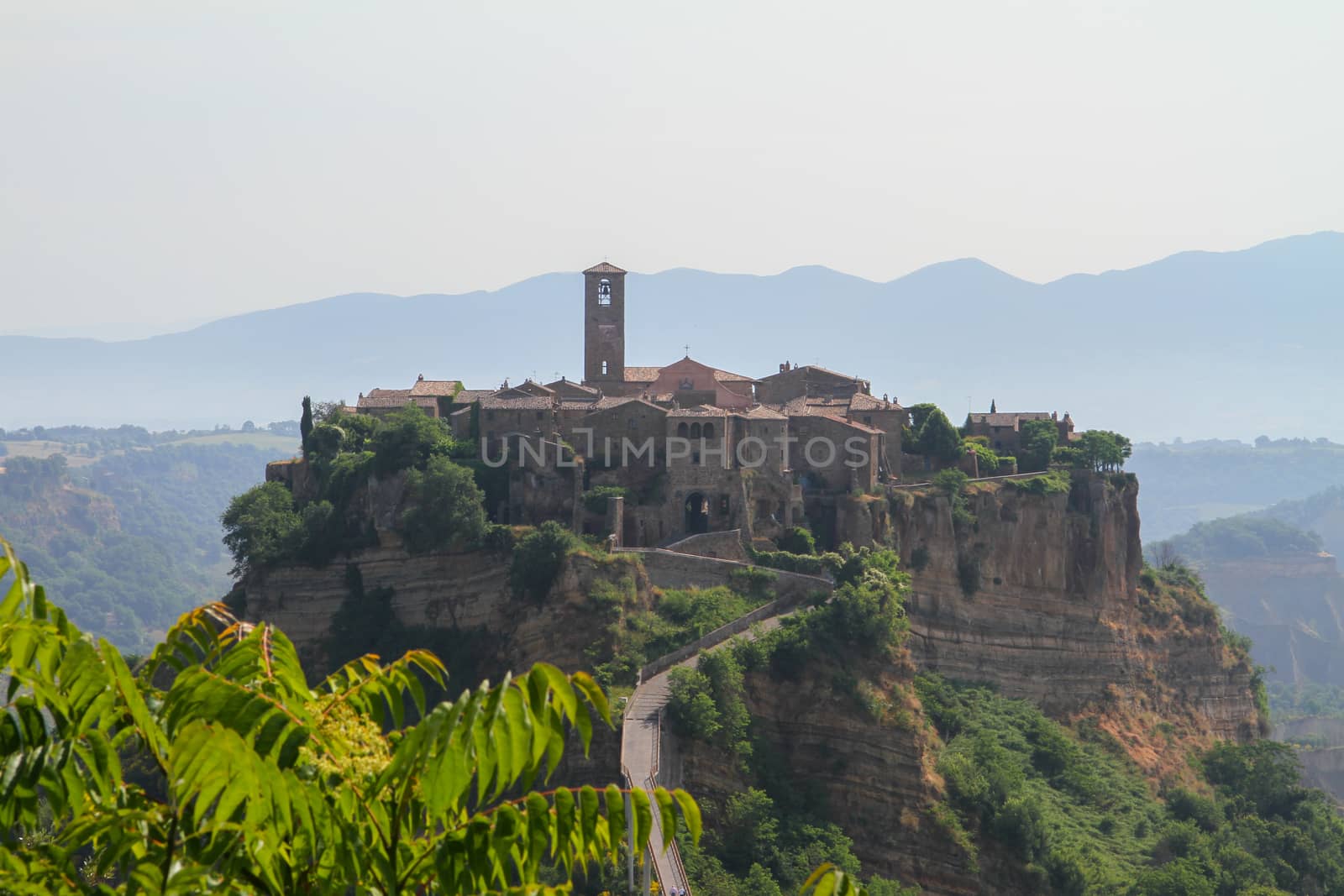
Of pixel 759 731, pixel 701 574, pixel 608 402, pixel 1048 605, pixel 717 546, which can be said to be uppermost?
pixel 608 402

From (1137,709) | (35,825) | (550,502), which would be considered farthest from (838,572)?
(35,825)

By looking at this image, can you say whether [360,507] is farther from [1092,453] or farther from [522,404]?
[1092,453]

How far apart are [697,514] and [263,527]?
17.1m

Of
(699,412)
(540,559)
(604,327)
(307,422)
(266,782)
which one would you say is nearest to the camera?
(266,782)

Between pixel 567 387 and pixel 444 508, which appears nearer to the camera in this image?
pixel 444 508

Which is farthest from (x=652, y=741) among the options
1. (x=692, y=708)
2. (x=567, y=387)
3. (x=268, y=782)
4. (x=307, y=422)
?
(x=268, y=782)

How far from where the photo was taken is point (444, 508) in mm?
57500

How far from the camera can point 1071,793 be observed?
5994cm

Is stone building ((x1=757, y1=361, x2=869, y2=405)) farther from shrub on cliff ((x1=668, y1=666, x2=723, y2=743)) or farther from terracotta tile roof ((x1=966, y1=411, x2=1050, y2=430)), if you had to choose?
shrub on cliff ((x1=668, y1=666, x2=723, y2=743))

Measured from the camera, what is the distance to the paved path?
41.2 meters

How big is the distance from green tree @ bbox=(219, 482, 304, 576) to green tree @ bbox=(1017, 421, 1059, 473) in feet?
110

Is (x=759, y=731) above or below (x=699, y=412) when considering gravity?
below

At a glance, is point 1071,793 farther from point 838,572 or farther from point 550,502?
point 550,502

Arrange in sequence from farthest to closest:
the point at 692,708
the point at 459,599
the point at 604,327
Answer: the point at 604,327 → the point at 459,599 → the point at 692,708
